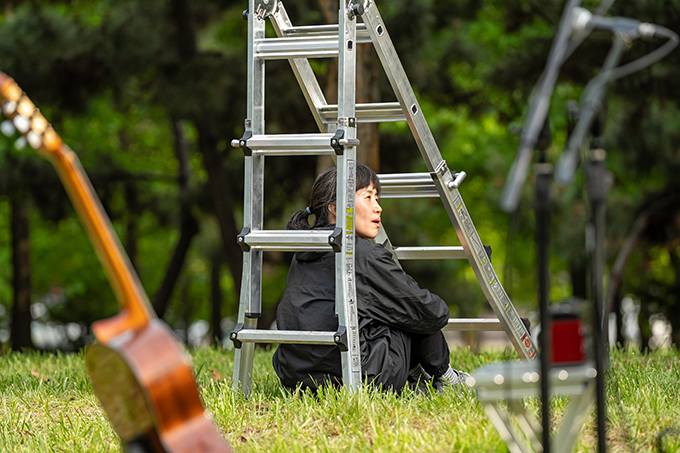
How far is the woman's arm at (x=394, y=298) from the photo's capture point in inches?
145

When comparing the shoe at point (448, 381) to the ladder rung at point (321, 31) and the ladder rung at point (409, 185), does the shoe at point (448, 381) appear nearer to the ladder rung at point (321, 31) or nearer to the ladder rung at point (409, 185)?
the ladder rung at point (409, 185)

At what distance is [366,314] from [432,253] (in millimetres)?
1002

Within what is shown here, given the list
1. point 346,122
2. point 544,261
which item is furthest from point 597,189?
point 346,122

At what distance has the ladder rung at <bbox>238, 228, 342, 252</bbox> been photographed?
3.61 m

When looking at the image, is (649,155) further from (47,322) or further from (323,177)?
(47,322)

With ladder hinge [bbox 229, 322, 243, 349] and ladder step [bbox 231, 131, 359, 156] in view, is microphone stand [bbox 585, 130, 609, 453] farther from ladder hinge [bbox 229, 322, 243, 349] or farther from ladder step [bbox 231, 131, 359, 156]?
ladder hinge [bbox 229, 322, 243, 349]

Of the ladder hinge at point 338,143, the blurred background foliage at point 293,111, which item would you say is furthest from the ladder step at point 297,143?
the blurred background foliage at point 293,111

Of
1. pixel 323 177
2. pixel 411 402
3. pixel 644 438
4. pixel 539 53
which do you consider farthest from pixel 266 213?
pixel 644 438

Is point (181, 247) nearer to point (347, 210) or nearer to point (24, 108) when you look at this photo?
point (347, 210)

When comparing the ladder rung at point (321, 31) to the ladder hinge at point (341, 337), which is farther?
the ladder rung at point (321, 31)

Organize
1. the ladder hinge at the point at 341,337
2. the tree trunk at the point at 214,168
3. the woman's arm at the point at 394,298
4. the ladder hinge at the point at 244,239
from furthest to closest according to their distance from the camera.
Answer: the tree trunk at the point at 214,168 < the ladder hinge at the point at 244,239 < the woman's arm at the point at 394,298 < the ladder hinge at the point at 341,337

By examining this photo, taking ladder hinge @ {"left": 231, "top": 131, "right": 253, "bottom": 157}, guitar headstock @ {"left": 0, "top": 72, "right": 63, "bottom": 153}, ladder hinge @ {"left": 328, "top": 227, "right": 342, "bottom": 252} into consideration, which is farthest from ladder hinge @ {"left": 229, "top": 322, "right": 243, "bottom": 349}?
guitar headstock @ {"left": 0, "top": 72, "right": 63, "bottom": 153}

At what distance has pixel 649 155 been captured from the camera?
11.1m

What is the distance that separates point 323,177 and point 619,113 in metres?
8.32
